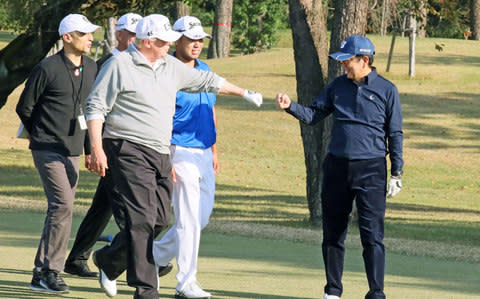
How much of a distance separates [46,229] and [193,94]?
1539 millimetres

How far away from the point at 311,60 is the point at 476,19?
40677 mm

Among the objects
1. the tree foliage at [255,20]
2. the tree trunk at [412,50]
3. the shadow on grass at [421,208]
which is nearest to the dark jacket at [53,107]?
the shadow on grass at [421,208]

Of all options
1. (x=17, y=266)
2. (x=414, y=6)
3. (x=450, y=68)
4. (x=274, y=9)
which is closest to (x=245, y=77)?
(x=450, y=68)

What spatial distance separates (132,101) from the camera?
661 centimetres

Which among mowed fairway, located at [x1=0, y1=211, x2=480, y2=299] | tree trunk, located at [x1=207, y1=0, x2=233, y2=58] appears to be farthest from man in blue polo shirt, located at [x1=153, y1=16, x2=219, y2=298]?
tree trunk, located at [x1=207, y1=0, x2=233, y2=58]

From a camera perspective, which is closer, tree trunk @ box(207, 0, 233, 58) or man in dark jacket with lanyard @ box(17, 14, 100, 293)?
man in dark jacket with lanyard @ box(17, 14, 100, 293)

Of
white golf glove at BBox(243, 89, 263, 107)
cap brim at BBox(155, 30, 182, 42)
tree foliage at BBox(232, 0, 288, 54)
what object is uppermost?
cap brim at BBox(155, 30, 182, 42)

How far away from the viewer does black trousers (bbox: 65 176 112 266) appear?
8109 mm

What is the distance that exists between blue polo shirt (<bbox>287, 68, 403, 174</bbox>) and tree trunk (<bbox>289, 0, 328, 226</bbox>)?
772cm

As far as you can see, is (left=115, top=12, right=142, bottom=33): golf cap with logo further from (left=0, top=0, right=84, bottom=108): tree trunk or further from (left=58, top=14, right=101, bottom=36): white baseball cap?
(left=0, top=0, right=84, bottom=108): tree trunk

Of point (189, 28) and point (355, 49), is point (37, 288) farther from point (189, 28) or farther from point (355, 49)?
point (355, 49)

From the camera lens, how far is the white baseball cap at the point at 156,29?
665 centimetres

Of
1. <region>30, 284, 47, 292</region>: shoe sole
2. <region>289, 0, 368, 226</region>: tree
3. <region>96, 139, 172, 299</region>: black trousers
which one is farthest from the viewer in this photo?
<region>289, 0, 368, 226</region>: tree

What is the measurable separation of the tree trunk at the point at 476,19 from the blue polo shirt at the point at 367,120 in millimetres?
45525
